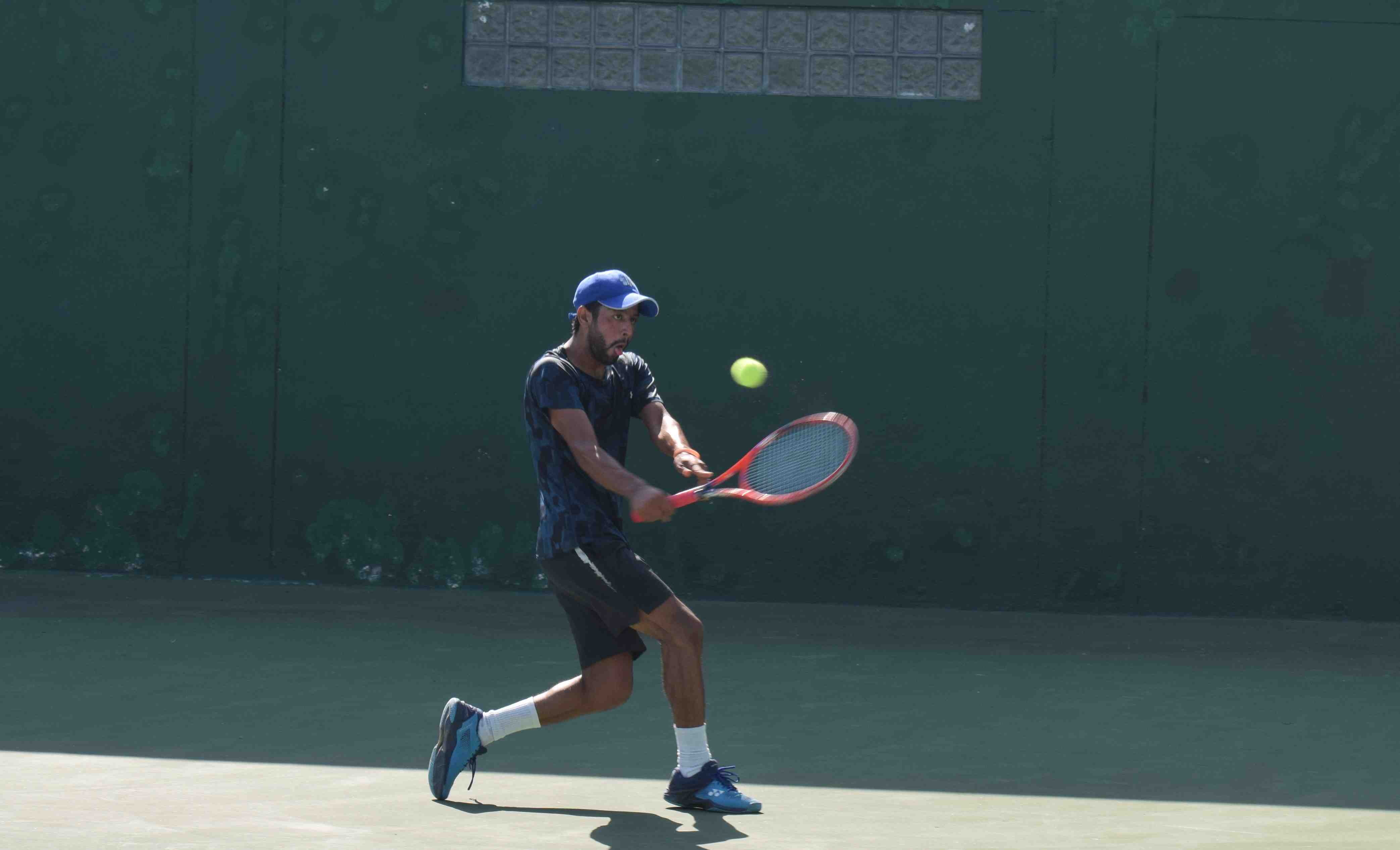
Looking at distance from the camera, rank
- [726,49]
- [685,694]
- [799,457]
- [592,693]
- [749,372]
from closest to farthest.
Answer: [685,694] → [592,693] → [799,457] → [749,372] → [726,49]

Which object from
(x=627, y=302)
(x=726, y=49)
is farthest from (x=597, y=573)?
(x=726, y=49)

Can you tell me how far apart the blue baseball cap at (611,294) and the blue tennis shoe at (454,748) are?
1.21 m

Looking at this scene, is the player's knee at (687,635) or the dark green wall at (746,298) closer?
the player's knee at (687,635)

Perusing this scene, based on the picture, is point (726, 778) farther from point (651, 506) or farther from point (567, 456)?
point (567, 456)

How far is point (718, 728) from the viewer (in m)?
6.22

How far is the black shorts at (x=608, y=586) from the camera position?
5.12 metres

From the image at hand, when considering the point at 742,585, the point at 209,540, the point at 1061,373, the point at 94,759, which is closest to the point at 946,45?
the point at 1061,373

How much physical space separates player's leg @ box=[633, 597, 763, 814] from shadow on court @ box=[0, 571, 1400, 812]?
18cm

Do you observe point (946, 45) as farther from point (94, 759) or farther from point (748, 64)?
point (94, 759)

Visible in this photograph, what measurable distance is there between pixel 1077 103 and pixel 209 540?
4999 mm

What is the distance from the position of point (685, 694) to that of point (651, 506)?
0.64 metres

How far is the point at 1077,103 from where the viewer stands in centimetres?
911

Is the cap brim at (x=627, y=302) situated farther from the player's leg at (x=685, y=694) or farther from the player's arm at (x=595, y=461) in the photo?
the player's leg at (x=685, y=694)

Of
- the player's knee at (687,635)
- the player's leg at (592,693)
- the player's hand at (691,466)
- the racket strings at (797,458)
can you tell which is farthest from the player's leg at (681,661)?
the racket strings at (797,458)
